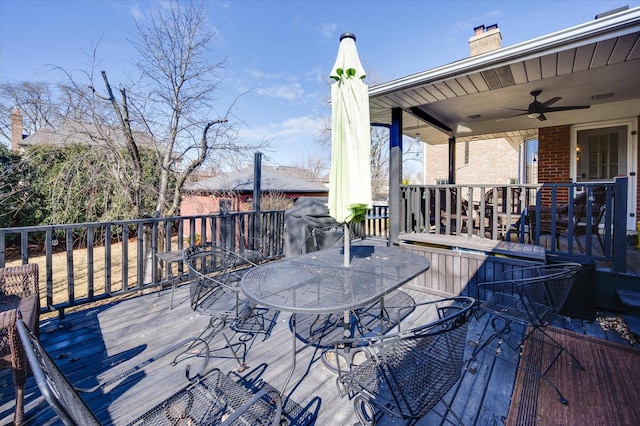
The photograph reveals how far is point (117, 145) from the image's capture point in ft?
18.3

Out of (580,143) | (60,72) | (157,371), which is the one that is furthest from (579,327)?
(60,72)

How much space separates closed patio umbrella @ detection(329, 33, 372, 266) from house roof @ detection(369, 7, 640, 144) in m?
2.01

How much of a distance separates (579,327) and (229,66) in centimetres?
759

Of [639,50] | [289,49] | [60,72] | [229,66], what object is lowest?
[639,50]

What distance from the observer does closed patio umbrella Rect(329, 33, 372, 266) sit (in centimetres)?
232

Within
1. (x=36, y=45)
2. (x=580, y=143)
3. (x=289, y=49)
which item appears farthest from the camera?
(x=289, y=49)

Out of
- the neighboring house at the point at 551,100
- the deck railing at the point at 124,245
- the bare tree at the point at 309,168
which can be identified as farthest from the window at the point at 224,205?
the bare tree at the point at 309,168

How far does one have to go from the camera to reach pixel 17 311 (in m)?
1.75

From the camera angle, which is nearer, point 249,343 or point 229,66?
point 249,343

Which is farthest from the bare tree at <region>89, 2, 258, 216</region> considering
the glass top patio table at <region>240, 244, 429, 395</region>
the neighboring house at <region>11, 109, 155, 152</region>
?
the glass top patio table at <region>240, 244, 429, 395</region>

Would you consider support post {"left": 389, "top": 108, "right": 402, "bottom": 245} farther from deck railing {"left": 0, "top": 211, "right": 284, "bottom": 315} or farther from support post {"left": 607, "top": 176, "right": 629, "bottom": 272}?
support post {"left": 607, "top": 176, "right": 629, "bottom": 272}

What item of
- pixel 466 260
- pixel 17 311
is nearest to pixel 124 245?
pixel 17 311

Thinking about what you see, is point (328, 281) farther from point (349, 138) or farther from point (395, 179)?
point (395, 179)

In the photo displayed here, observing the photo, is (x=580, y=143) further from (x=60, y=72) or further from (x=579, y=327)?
(x=60, y=72)
